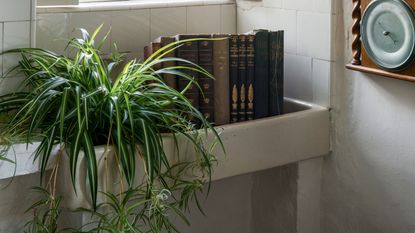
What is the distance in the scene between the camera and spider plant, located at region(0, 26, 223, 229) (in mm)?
2025

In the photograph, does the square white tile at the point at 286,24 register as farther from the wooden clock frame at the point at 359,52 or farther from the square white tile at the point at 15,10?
the square white tile at the point at 15,10

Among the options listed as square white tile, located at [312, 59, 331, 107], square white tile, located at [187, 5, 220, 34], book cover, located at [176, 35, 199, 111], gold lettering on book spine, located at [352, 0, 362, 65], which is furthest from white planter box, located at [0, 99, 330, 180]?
square white tile, located at [187, 5, 220, 34]

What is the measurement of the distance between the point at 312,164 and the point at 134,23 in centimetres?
90

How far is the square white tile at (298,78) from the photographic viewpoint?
108 inches

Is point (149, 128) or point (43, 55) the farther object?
point (43, 55)

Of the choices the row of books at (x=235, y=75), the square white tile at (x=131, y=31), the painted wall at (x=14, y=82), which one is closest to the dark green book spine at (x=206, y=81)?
the row of books at (x=235, y=75)

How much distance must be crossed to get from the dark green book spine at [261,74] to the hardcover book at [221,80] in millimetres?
121

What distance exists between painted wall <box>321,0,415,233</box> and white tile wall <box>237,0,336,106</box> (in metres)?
0.05

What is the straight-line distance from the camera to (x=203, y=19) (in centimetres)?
290

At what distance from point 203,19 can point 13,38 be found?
939 millimetres

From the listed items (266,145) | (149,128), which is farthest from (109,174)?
(266,145)

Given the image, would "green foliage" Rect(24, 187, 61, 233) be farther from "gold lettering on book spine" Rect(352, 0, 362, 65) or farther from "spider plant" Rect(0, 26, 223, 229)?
"gold lettering on book spine" Rect(352, 0, 362, 65)

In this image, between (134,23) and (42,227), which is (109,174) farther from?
(134,23)

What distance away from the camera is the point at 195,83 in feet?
7.72
